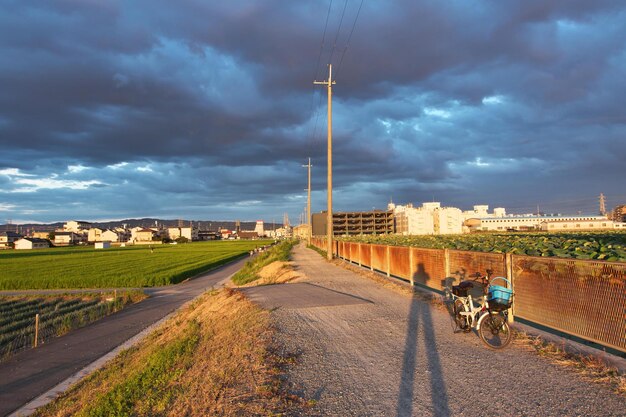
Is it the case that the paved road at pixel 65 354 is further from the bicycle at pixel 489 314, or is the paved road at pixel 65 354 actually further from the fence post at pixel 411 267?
the fence post at pixel 411 267

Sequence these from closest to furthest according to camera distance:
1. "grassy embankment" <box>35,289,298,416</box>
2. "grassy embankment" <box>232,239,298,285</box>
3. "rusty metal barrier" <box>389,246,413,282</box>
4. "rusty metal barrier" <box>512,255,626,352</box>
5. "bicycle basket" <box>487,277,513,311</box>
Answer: "grassy embankment" <box>35,289,298,416</box>
"rusty metal barrier" <box>512,255,626,352</box>
"bicycle basket" <box>487,277,513,311</box>
"rusty metal barrier" <box>389,246,413,282</box>
"grassy embankment" <box>232,239,298,285</box>

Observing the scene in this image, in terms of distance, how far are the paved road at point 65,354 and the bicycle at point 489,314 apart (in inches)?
455

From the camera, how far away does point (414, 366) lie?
645 centimetres

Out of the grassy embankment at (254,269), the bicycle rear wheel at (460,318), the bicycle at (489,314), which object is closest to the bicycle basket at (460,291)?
the bicycle at (489,314)

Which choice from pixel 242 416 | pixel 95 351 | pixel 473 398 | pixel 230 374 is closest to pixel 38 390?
pixel 95 351

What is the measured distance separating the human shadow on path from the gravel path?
0.04ft

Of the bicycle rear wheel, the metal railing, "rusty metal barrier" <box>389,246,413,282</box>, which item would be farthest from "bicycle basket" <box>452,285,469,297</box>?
"rusty metal barrier" <box>389,246,413,282</box>

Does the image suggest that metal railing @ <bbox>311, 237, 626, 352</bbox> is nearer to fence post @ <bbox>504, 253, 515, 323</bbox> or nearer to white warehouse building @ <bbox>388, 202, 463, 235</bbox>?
fence post @ <bbox>504, 253, 515, 323</bbox>

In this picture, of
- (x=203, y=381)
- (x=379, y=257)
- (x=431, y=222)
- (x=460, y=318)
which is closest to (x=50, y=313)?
(x=379, y=257)

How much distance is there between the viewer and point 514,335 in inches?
313

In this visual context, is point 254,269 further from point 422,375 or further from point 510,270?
point 422,375

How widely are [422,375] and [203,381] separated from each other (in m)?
3.39

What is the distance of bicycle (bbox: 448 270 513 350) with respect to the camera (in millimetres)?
7094

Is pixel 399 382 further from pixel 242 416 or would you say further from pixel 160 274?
pixel 160 274
